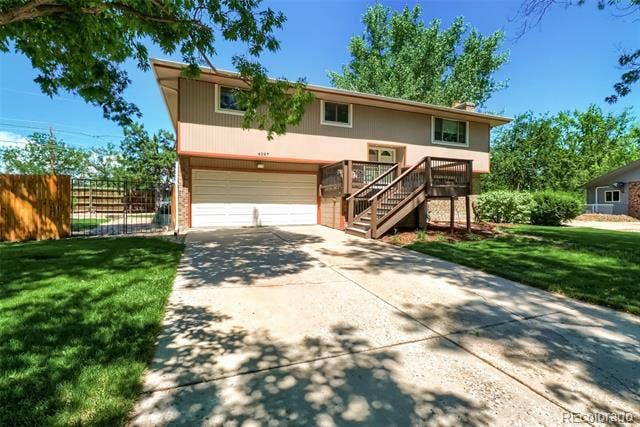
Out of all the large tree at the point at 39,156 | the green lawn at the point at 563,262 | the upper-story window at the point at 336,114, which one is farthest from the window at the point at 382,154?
the large tree at the point at 39,156

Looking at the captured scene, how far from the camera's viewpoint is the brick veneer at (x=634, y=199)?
23188 millimetres

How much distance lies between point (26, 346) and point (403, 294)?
4.12m

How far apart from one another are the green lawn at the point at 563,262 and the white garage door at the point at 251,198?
6.13 m

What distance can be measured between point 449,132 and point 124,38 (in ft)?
45.4

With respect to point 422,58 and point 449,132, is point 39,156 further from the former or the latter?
point 449,132

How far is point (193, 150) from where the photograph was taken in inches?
435

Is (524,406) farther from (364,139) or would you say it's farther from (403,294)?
(364,139)

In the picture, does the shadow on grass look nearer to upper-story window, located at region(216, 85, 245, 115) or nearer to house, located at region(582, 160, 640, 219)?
upper-story window, located at region(216, 85, 245, 115)

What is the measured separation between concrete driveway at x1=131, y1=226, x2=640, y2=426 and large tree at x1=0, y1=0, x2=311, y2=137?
4200 millimetres

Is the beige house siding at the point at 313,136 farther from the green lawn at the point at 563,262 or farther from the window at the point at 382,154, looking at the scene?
the green lawn at the point at 563,262

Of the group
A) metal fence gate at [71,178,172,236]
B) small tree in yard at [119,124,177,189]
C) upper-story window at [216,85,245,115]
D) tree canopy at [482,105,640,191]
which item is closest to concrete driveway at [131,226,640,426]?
upper-story window at [216,85,245,115]

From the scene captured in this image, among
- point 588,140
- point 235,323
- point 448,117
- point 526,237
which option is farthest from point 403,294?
point 588,140

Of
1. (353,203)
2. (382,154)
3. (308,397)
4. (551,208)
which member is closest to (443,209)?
(382,154)

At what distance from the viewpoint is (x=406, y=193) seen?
10406mm
